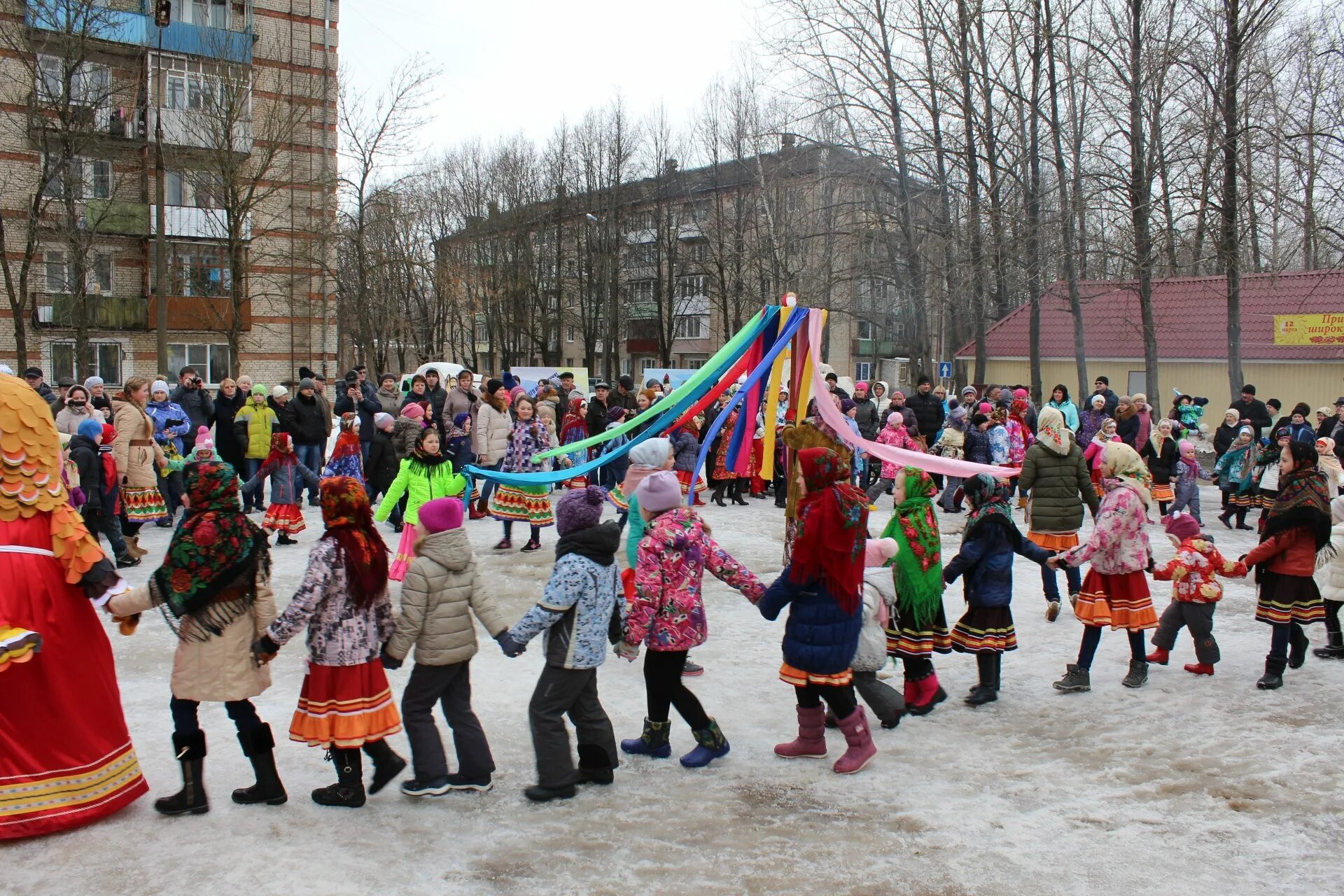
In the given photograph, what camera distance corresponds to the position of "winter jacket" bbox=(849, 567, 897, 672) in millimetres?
5359

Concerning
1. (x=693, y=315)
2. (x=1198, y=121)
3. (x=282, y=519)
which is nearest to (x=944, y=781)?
(x=282, y=519)

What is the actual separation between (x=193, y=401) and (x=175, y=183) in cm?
2146

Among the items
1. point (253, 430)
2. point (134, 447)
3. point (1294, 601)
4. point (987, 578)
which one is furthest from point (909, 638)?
point (253, 430)

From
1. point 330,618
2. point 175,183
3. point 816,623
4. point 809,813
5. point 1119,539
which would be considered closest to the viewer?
point 330,618

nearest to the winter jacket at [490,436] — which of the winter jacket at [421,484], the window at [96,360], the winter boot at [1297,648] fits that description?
the winter jacket at [421,484]

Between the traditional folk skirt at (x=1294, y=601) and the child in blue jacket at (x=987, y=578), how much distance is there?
1.76 metres

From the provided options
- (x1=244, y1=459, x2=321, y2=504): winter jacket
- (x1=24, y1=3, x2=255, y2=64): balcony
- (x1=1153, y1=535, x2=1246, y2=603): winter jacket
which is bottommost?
(x1=1153, y1=535, x2=1246, y2=603): winter jacket

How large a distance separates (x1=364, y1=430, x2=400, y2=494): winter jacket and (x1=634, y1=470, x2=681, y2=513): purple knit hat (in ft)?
24.9

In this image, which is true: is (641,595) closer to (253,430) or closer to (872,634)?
(872,634)

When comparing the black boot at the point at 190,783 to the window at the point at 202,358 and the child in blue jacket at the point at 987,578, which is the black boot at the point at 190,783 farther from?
the window at the point at 202,358

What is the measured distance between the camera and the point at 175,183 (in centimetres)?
3100

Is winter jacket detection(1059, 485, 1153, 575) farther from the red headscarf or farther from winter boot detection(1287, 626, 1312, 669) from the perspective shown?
the red headscarf

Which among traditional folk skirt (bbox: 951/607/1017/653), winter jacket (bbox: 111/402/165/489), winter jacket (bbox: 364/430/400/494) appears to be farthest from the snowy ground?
winter jacket (bbox: 364/430/400/494)

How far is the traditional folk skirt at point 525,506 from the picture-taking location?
1041 centimetres
